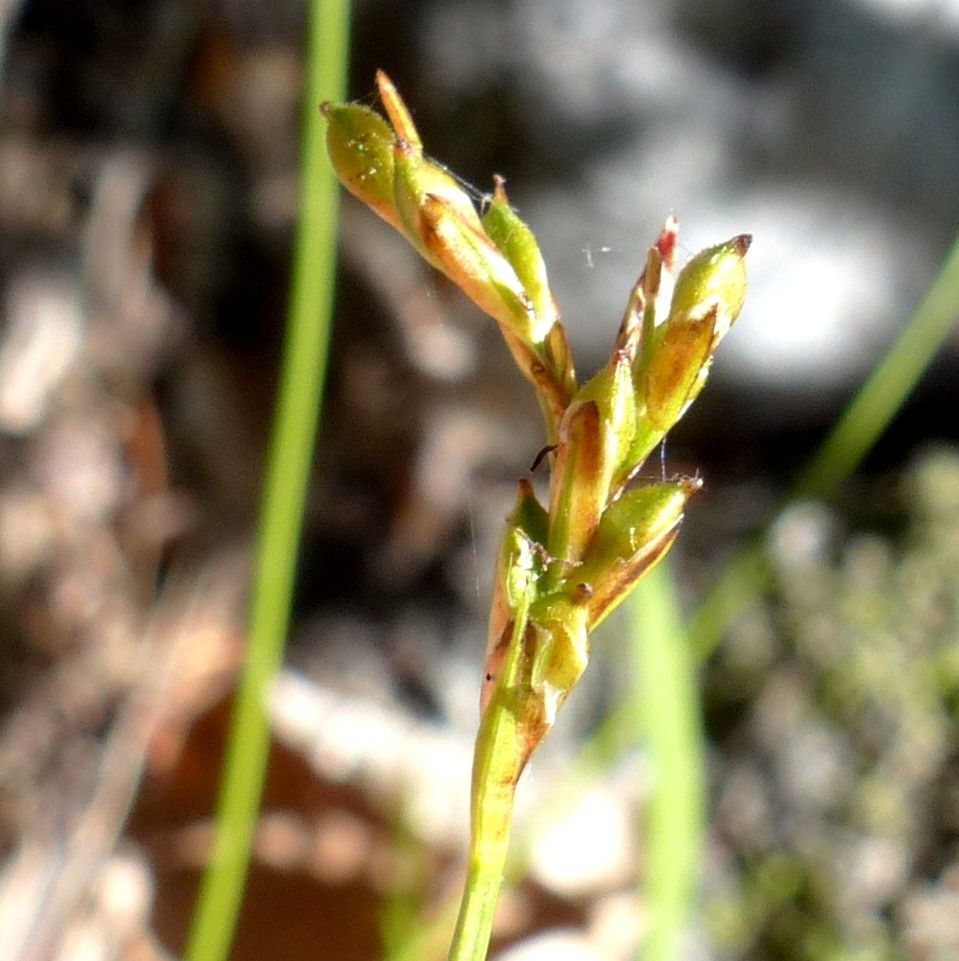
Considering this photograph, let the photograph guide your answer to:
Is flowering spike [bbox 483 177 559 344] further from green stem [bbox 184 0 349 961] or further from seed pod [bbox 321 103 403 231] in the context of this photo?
green stem [bbox 184 0 349 961]

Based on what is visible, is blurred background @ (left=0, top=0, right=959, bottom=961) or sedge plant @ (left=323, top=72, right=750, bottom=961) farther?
blurred background @ (left=0, top=0, right=959, bottom=961)

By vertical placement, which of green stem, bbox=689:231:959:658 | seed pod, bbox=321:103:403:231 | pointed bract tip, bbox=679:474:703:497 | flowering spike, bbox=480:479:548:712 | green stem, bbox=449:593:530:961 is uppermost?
green stem, bbox=689:231:959:658

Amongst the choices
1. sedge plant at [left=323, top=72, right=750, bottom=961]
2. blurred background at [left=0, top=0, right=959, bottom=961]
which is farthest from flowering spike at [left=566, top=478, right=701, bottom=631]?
blurred background at [left=0, top=0, right=959, bottom=961]

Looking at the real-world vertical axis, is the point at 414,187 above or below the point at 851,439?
below

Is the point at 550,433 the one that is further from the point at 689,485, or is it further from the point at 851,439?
the point at 851,439

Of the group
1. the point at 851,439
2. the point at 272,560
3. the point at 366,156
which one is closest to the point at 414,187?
the point at 366,156

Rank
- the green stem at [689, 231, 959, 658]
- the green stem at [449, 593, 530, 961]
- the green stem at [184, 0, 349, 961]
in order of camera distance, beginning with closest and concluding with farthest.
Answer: the green stem at [449, 593, 530, 961]
the green stem at [184, 0, 349, 961]
the green stem at [689, 231, 959, 658]

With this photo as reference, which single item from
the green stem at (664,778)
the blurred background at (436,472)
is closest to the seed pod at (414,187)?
the green stem at (664,778)
